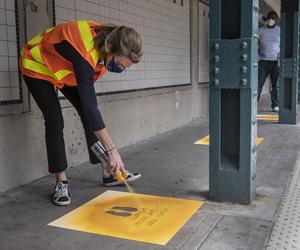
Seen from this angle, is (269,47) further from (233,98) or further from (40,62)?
(40,62)

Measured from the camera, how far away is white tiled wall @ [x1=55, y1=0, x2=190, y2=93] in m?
4.46

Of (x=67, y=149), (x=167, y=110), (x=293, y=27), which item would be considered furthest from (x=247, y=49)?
(x=293, y=27)

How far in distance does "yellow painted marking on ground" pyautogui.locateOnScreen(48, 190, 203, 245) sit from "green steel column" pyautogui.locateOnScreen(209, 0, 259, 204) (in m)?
0.30

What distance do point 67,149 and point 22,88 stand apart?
80cm

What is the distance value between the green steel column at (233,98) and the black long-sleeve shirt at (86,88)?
0.91 m

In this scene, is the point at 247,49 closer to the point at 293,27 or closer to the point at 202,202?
the point at 202,202

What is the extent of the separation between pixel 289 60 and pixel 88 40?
4.77 meters

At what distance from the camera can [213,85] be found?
311cm

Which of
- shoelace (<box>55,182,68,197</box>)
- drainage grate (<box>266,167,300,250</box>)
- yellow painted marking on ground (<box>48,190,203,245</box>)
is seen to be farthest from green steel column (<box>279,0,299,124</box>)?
shoelace (<box>55,182,68,197</box>)

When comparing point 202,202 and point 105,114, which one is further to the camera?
point 105,114

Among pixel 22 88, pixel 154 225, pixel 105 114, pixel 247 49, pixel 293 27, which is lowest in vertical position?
pixel 154 225

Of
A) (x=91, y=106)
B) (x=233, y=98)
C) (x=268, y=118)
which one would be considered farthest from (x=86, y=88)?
(x=268, y=118)

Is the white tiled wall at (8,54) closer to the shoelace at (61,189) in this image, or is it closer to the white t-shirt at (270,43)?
Result: the shoelace at (61,189)

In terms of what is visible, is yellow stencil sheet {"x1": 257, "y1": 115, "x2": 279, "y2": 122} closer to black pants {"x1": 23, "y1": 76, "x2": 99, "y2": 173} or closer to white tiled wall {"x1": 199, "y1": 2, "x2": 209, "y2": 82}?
white tiled wall {"x1": 199, "y1": 2, "x2": 209, "y2": 82}
